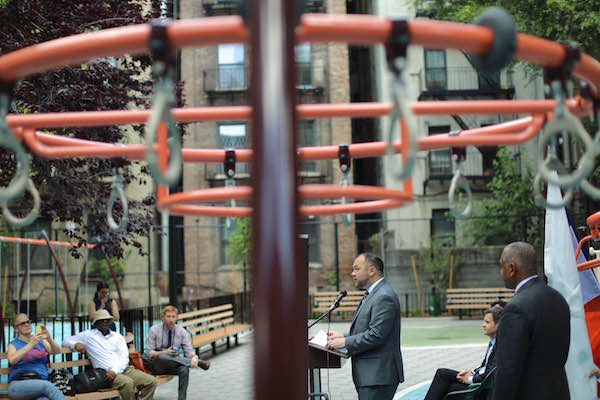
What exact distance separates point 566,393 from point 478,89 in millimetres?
25584

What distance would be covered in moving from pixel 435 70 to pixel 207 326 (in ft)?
57.6

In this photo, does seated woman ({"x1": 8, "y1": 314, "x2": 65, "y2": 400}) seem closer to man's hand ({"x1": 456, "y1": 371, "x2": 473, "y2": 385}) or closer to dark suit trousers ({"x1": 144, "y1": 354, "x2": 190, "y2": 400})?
dark suit trousers ({"x1": 144, "y1": 354, "x2": 190, "y2": 400})

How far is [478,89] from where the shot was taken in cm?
2906

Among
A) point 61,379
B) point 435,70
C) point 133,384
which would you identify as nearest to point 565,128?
point 133,384

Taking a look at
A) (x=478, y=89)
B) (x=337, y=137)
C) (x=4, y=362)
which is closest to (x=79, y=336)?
(x=4, y=362)

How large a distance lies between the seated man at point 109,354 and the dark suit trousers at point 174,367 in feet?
1.87

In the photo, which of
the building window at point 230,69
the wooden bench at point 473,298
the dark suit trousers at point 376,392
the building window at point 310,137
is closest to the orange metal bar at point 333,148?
the dark suit trousers at point 376,392

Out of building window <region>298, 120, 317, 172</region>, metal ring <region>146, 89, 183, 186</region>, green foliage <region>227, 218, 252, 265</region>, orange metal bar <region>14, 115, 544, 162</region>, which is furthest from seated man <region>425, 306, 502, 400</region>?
building window <region>298, 120, 317, 172</region>

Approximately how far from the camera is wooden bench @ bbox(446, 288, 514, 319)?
22.2m

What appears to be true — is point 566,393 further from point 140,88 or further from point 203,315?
point 203,315

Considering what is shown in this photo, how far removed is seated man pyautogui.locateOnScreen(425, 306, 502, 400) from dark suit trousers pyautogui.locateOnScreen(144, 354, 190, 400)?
12.7 feet

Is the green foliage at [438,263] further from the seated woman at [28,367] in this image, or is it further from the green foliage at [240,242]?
the seated woman at [28,367]

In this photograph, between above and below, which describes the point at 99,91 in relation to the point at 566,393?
above

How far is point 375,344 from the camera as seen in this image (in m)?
6.16
